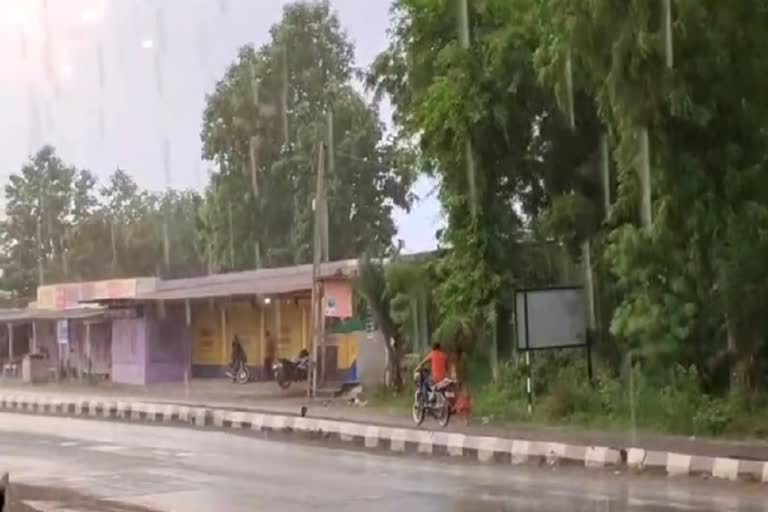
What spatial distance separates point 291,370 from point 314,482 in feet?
61.4

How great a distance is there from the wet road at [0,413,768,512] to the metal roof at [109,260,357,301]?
11488mm

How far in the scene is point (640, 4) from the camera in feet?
54.8

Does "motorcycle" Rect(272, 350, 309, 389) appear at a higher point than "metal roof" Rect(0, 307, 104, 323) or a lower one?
lower

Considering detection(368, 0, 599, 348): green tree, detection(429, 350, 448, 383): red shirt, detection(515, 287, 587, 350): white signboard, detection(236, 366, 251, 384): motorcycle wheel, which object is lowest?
detection(236, 366, 251, 384): motorcycle wheel

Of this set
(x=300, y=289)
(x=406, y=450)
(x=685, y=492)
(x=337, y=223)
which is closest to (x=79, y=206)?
(x=337, y=223)

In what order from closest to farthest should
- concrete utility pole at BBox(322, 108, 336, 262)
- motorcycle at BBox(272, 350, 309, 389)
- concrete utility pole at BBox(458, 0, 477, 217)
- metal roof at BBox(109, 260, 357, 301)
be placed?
concrete utility pole at BBox(458, 0, 477, 217), motorcycle at BBox(272, 350, 309, 389), metal roof at BBox(109, 260, 357, 301), concrete utility pole at BBox(322, 108, 336, 262)

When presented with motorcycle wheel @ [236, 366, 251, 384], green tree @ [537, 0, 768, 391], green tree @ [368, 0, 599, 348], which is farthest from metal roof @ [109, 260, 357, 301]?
green tree @ [537, 0, 768, 391]

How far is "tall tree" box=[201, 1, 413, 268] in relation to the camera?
5241 centimetres

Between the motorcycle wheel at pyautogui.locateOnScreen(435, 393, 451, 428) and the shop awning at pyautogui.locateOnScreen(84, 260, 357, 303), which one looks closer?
the motorcycle wheel at pyautogui.locateOnScreen(435, 393, 451, 428)

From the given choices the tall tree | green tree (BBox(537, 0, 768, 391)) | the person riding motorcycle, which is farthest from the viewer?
the tall tree

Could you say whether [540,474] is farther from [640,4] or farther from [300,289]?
[300,289]

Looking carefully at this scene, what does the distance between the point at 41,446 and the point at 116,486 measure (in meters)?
6.79

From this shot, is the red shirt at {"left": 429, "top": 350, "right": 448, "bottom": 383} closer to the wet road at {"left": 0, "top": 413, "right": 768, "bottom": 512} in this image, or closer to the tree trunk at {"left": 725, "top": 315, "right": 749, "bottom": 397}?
the wet road at {"left": 0, "top": 413, "right": 768, "bottom": 512}

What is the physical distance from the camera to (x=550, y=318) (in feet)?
74.9
